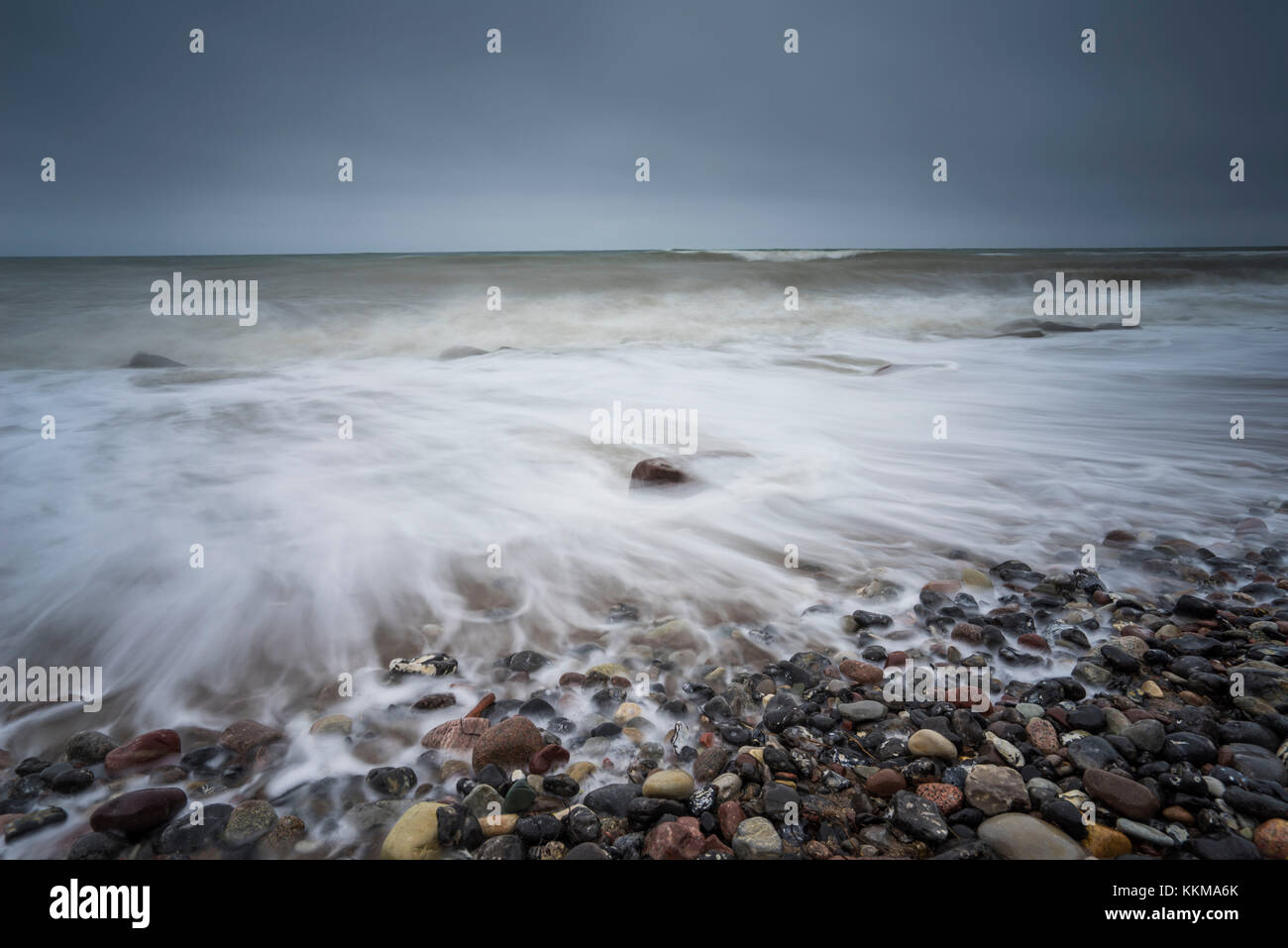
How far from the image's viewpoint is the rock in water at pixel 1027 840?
5.38 feet

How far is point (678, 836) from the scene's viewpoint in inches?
66.2

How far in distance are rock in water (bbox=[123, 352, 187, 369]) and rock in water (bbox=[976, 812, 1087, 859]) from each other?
1188cm

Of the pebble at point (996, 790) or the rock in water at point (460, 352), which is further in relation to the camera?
the rock in water at point (460, 352)

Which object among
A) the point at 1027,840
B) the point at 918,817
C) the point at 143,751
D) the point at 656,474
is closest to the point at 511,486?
the point at 656,474

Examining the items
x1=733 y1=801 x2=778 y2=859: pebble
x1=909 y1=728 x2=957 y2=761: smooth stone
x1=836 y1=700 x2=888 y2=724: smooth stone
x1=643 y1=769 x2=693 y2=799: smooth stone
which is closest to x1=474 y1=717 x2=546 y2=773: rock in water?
x1=643 y1=769 x2=693 y2=799: smooth stone

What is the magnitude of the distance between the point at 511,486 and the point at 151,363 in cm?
863

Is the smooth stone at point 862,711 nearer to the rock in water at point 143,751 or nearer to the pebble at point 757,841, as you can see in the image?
the pebble at point 757,841

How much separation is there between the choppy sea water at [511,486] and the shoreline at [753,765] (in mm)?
277

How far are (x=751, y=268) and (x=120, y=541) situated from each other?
820 inches

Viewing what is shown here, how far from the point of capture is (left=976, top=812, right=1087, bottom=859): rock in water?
164cm

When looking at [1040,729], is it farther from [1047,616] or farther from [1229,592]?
[1229,592]

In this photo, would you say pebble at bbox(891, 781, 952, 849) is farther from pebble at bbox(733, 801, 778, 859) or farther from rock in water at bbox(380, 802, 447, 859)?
rock in water at bbox(380, 802, 447, 859)

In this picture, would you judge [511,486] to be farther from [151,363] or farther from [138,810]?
[151,363]

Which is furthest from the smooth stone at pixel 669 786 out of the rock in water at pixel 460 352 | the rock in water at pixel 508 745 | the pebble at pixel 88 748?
the rock in water at pixel 460 352
